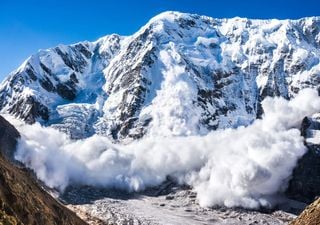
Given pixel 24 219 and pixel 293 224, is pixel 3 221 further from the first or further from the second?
pixel 24 219

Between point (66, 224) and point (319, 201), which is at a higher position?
point (66, 224)

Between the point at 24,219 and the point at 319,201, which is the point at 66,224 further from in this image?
the point at 319,201

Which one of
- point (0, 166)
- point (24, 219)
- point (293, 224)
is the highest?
point (0, 166)

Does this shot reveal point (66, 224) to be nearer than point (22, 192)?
No

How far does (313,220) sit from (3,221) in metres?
28.1

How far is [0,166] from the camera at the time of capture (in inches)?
4510

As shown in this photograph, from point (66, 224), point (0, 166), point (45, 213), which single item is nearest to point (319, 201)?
point (0, 166)

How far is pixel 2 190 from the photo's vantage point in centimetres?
10375

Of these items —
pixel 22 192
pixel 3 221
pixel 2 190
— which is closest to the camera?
pixel 3 221

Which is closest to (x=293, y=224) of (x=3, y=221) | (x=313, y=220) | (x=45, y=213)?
(x=313, y=220)

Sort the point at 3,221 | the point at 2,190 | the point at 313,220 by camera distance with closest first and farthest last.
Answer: the point at 313,220, the point at 3,221, the point at 2,190

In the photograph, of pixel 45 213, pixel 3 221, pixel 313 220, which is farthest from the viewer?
pixel 45 213

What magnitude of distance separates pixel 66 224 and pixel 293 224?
370 ft

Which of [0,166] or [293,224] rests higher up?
[0,166]
